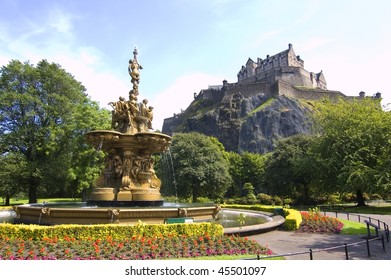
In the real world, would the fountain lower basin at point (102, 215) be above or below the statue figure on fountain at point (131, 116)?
below

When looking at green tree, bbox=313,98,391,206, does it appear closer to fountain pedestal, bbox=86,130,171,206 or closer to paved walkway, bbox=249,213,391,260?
paved walkway, bbox=249,213,391,260

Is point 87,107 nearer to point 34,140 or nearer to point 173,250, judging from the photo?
point 34,140

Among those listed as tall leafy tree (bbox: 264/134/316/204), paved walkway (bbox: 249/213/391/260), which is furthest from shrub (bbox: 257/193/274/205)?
paved walkway (bbox: 249/213/391/260)

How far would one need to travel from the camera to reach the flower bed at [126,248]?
314 inches

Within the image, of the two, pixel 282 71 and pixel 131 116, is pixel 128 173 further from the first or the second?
pixel 282 71

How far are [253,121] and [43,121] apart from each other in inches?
2698

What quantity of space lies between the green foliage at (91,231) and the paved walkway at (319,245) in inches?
93.6

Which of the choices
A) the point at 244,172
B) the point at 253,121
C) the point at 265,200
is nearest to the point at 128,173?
the point at 265,200

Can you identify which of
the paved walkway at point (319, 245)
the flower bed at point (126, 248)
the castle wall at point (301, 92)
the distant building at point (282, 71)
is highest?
the distant building at point (282, 71)

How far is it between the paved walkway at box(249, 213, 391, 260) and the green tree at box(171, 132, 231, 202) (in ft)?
90.5

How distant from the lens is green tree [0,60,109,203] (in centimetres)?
3123

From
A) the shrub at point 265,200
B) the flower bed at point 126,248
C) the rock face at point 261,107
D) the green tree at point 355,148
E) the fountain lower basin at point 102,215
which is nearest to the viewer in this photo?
the flower bed at point 126,248

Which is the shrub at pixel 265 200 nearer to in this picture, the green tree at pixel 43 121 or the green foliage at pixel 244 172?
the green foliage at pixel 244 172

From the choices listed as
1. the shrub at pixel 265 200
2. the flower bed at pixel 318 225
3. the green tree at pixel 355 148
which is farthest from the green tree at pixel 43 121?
the green tree at pixel 355 148
